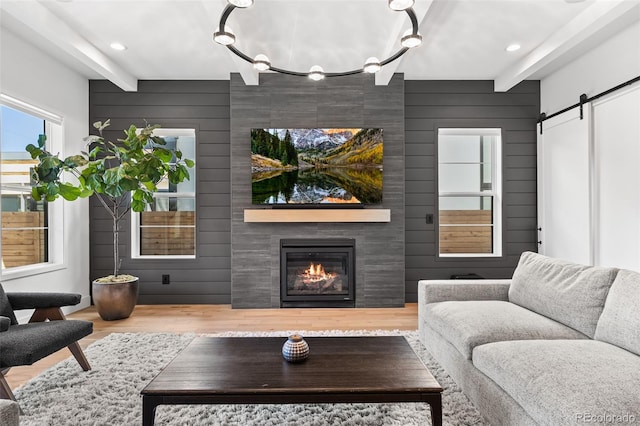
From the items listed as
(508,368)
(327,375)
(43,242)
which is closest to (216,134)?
(43,242)

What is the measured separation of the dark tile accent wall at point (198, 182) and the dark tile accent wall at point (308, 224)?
1.14 ft

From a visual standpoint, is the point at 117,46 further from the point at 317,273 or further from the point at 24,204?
the point at 317,273

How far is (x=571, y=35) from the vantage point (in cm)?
324

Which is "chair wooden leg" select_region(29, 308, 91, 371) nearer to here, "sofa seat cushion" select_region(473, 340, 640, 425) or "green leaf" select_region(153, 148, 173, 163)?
"green leaf" select_region(153, 148, 173, 163)

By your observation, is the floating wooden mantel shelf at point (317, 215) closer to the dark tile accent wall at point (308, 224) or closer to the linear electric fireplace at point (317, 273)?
the dark tile accent wall at point (308, 224)

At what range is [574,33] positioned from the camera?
10.5ft

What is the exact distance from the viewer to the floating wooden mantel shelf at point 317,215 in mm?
4277

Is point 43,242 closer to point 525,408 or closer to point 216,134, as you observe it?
point 216,134

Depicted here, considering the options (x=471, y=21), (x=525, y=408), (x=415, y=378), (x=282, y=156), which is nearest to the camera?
(x=525, y=408)

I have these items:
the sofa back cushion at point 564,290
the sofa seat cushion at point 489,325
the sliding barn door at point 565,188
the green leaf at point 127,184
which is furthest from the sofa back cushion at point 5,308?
the sliding barn door at point 565,188

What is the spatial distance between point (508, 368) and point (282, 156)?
10.6 ft

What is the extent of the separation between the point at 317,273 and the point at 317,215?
27.6 inches

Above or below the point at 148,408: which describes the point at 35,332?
above

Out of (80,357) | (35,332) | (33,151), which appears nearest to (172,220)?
(33,151)
